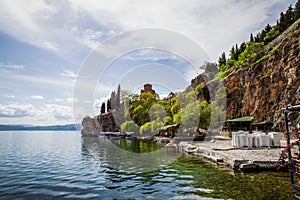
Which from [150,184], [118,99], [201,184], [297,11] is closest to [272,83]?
[297,11]

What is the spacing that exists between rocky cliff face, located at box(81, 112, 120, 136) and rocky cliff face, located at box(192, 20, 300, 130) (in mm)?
45024

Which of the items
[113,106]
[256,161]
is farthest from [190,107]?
[113,106]

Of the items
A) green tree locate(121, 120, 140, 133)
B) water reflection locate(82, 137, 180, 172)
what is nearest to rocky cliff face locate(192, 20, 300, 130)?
water reflection locate(82, 137, 180, 172)

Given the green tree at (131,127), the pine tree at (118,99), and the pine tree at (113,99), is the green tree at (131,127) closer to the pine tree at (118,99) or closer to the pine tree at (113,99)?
the pine tree at (118,99)

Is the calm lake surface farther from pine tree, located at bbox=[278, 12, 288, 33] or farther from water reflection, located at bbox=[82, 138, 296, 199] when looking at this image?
pine tree, located at bbox=[278, 12, 288, 33]

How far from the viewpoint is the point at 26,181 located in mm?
11773

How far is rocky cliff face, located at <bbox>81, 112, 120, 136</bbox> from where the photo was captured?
82988mm

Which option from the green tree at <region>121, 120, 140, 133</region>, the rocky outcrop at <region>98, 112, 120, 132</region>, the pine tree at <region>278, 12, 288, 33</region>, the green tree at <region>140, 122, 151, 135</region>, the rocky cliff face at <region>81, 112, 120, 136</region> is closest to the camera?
the pine tree at <region>278, 12, 288, 33</region>

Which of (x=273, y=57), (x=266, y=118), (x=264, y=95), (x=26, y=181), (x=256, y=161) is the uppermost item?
(x=273, y=57)

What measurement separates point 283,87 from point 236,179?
983 inches

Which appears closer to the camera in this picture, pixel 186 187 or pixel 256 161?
pixel 186 187

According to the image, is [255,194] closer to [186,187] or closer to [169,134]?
[186,187]

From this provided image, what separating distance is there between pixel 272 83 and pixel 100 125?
70.0 meters

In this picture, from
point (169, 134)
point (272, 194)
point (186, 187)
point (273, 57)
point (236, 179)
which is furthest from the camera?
point (169, 134)
